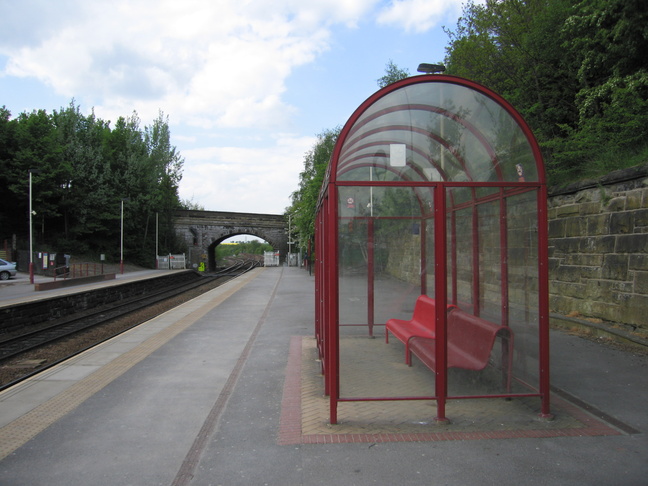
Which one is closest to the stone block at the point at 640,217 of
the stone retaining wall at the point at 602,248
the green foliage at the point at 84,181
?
the stone retaining wall at the point at 602,248

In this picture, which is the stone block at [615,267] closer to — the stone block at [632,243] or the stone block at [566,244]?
the stone block at [632,243]

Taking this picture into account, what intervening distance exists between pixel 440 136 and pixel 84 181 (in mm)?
39972

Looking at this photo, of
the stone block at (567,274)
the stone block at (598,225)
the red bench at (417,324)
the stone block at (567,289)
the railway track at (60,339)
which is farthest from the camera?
the stone block at (567,274)

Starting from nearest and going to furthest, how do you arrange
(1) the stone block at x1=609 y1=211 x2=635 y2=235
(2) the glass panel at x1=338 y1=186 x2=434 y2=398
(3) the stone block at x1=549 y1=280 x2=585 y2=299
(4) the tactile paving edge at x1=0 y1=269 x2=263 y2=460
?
(4) the tactile paving edge at x1=0 y1=269 x2=263 y2=460, (2) the glass panel at x1=338 y1=186 x2=434 y2=398, (1) the stone block at x1=609 y1=211 x2=635 y2=235, (3) the stone block at x1=549 y1=280 x2=585 y2=299

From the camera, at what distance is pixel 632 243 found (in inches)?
278

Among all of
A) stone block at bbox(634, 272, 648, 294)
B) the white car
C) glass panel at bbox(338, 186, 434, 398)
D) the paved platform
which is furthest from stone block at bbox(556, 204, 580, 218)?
the white car

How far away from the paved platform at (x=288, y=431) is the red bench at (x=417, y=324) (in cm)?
51

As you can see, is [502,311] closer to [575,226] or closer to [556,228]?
[575,226]

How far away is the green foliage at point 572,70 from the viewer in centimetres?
924

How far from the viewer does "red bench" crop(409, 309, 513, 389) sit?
4.61m

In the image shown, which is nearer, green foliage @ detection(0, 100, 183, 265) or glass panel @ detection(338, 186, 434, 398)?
glass panel @ detection(338, 186, 434, 398)

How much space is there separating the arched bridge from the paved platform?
49.0 m

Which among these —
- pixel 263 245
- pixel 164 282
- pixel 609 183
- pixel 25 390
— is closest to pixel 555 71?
pixel 609 183

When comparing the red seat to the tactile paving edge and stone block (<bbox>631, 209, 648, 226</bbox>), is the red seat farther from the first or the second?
the tactile paving edge
